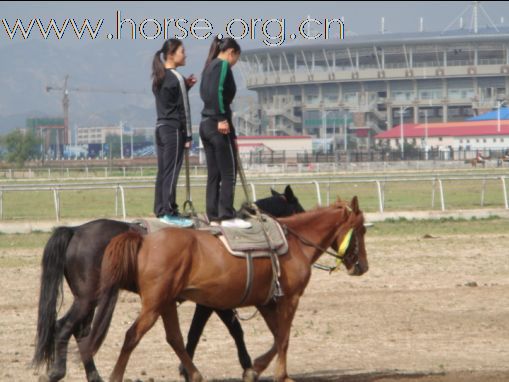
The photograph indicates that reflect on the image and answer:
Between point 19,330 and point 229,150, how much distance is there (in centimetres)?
472

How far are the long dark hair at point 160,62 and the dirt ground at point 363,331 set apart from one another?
235 cm

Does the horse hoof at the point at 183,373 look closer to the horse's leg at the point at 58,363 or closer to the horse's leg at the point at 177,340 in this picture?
the horse's leg at the point at 177,340

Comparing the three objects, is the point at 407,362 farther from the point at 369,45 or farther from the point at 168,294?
the point at 369,45

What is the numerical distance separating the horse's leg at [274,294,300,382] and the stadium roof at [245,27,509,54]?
134 m

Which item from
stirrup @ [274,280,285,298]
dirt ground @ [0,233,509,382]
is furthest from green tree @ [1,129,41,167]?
stirrup @ [274,280,285,298]

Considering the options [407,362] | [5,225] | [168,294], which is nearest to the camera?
[168,294]

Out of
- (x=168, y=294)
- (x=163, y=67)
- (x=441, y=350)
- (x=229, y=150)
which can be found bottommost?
(x=441, y=350)

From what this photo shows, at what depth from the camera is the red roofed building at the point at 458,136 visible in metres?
105

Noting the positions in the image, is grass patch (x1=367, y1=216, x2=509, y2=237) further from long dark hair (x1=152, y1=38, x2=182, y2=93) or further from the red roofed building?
the red roofed building

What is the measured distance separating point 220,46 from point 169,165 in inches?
44.5

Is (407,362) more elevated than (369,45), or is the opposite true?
(369,45)

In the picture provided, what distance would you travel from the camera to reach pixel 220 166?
1049 cm

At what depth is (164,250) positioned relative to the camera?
9430mm

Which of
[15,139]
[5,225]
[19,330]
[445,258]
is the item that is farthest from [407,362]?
[15,139]
